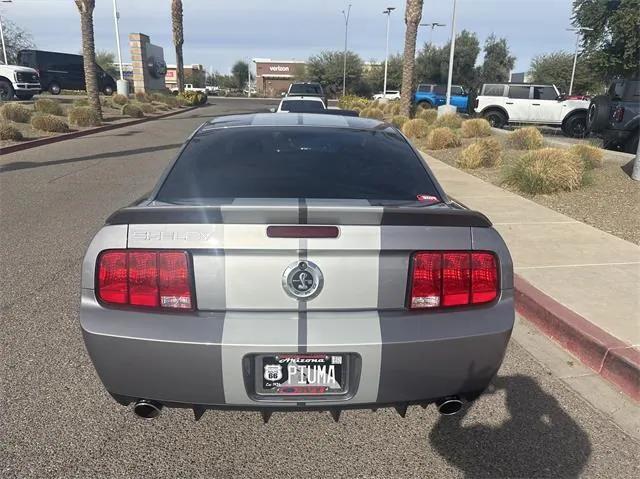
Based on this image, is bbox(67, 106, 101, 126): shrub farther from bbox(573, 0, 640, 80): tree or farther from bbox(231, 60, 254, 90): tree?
bbox(231, 60, 254, 90): tree

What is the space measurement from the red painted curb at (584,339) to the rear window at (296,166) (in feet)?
5.18

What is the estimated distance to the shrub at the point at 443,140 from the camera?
44.0 feet

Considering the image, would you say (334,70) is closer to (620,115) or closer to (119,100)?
(119,100)

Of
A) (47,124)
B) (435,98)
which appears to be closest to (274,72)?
(435,98)

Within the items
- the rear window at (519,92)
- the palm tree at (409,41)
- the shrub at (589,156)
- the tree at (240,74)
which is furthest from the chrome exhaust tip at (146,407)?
the tree at (240,74)

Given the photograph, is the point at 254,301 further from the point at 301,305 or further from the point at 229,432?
the point at 229,432

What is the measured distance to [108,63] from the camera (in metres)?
80.2

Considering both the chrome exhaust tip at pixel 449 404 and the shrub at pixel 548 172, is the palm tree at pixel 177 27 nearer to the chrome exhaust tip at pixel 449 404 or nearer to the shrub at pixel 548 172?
the shrub at pixel 548 172

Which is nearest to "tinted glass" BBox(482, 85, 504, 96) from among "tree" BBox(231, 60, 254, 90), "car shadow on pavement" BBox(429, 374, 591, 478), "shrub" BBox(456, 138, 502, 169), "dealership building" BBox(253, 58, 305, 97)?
"shrub" BBox(456, 138, 502, 169)

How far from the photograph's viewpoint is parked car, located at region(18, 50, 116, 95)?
33.3 meters

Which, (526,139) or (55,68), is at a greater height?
(55,68)

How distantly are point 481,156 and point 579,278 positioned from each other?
260 inches

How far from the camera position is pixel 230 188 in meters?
2.69

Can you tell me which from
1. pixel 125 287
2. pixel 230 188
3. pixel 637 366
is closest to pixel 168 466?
pixel 125 287
